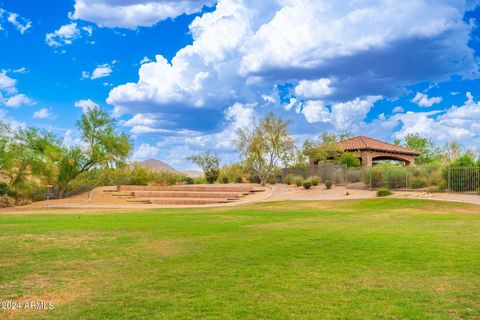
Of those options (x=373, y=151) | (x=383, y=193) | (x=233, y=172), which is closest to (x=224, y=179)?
(x=233, y=172)

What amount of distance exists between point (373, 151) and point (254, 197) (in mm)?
20323

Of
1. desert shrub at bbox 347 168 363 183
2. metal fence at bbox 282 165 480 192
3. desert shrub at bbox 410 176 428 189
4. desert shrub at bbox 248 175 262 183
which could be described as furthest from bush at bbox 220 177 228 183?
desert shrub at bbox 410 176 428 189

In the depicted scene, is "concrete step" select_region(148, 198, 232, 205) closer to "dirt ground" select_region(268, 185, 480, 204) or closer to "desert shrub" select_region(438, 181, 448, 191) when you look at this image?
"dirt ground" select_region(268, 185, 480, 204)

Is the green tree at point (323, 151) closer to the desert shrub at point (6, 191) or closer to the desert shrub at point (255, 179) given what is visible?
the desert shrub at point (255, 179)

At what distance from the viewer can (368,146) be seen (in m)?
52.3

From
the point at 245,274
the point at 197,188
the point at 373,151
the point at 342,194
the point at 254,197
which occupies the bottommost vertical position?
the point at 245,274

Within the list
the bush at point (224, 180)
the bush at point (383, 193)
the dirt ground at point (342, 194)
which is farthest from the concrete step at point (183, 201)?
the bush at point (224, 180)

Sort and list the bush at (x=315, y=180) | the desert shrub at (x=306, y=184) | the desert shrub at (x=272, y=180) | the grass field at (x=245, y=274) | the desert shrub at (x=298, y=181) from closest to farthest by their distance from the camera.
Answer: the grass field at (x=245, y=274) → the desert shrub at (x=306, y=184) → the bush at (x=315, y=180) → the desert shrub at (x=298, y=181) → the desert shrub at (x=272, y=180)

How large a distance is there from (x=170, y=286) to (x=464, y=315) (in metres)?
4.51

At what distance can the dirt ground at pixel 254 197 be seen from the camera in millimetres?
31875

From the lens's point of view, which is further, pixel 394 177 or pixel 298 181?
pixel 298 181

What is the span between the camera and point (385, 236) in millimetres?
14391

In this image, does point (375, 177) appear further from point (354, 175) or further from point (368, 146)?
point (368, 146)

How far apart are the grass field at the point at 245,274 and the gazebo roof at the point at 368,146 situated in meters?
37.7
